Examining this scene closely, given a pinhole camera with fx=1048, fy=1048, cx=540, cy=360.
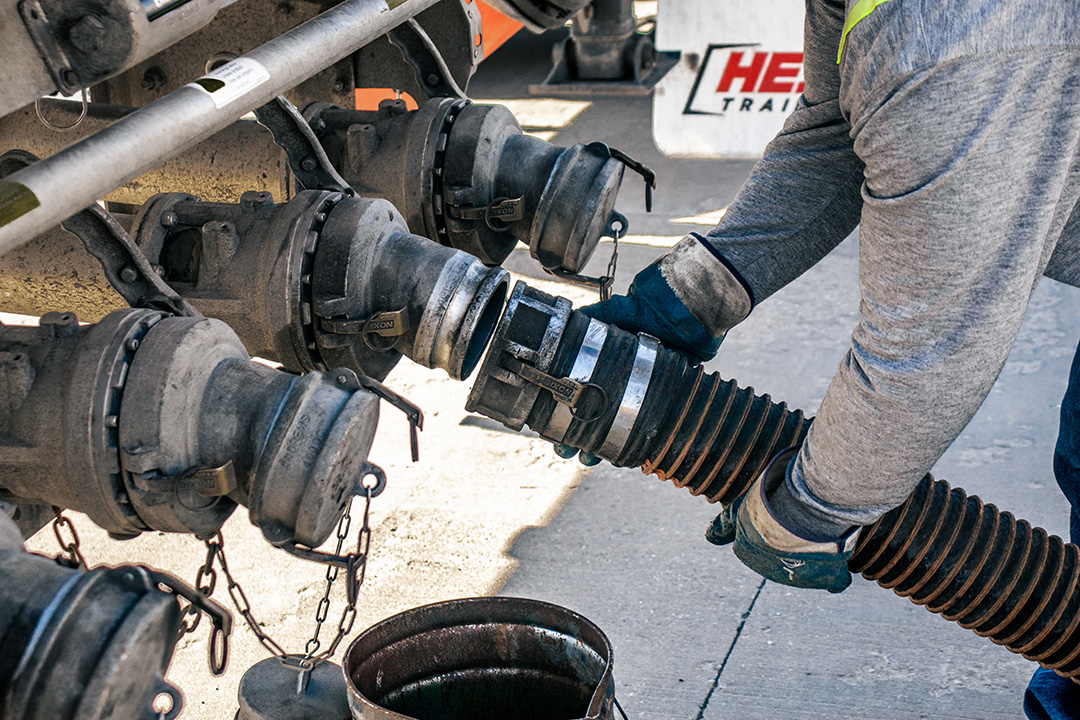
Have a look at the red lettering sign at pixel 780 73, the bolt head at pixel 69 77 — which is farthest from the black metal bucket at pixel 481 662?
the red lettering sign at pixel 780 73

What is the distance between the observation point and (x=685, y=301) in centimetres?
204

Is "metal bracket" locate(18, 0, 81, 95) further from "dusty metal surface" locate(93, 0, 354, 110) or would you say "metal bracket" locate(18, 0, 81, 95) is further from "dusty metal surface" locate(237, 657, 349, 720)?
"dusty metal surface" locate(93, 0, 354, 110)

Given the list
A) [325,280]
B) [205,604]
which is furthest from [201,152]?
[205,604]

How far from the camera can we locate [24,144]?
2367mm

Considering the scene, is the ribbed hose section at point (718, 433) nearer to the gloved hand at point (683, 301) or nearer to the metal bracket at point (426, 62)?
the gloved hand at point (683, 301)

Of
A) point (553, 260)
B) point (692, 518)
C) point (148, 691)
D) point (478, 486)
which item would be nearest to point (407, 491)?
point (478, 486)

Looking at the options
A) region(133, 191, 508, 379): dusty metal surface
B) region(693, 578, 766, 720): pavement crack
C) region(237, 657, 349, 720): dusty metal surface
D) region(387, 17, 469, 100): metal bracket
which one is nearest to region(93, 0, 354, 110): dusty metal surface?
region(387, 17, 469, 100): metal bracket

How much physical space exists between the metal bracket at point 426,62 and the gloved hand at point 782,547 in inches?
44.8

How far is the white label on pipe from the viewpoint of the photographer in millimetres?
1558

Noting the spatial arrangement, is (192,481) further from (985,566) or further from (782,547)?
(985,566)

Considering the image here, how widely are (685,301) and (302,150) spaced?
793mm

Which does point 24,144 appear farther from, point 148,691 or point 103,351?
point 148,691

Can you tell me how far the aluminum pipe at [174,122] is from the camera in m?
1.28

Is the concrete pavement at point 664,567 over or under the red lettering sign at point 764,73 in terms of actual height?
under
